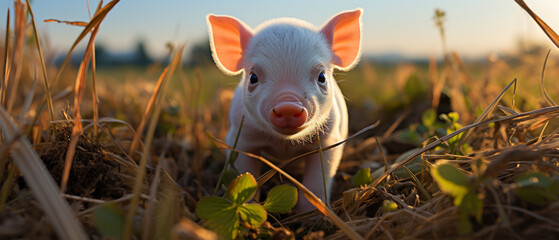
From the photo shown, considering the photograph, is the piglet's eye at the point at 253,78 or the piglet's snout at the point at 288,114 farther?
the piglet's eye at the point at 253,78

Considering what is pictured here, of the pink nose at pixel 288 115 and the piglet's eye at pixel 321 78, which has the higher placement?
the piglet's eye at pixel 321 78

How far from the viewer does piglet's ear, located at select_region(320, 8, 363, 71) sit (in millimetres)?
2928

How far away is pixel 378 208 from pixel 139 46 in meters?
7.21

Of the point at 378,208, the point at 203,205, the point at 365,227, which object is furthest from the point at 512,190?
the point at 203,205

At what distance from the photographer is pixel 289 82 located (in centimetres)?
251

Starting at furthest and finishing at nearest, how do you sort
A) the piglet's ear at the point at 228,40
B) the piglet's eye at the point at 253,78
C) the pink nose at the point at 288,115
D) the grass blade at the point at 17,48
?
the piglet's ear at the point at 228,40
the piglet's eye at the point at 253,78
the pink nose at the point at 288,115
the grass blade at the point at 17,48

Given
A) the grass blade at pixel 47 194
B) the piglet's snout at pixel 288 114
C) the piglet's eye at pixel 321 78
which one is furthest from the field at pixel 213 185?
the piglet's eye at pixel 321 78

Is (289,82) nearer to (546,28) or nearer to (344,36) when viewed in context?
(344,36)

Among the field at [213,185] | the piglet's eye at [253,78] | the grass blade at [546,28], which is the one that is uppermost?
the grass blade at [546,28]

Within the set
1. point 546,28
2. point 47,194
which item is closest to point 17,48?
point 47,194

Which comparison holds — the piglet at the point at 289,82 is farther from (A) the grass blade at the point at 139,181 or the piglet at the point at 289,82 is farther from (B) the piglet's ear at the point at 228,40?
(A) the grass blade at the point at 139,181

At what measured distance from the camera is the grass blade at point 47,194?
49.3 inches

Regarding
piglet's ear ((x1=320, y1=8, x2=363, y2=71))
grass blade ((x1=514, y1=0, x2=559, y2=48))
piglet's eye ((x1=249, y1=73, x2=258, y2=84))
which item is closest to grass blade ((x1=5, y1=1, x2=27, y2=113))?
piglet's eye ((x1=249, y1=73, x2=258, y2=84))

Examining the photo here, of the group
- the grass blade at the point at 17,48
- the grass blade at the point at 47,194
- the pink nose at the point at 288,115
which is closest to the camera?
the grass blade at the point at 47,194
